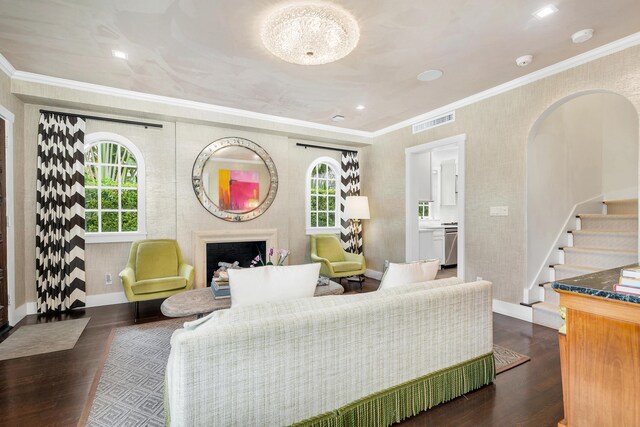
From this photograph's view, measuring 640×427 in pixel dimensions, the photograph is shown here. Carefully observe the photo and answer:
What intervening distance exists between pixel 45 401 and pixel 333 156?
16.8 feet

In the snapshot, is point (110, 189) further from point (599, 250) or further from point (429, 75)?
point (599, 250)

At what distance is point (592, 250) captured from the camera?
140 inches

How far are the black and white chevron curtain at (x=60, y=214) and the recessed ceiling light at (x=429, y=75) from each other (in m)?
4.28

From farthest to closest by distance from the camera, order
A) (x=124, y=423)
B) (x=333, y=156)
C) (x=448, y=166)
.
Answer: (x=448, y=166) < (x=333, y=156) < (x=124, y=423)

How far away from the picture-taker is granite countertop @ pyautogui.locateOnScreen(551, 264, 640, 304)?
1.36 m

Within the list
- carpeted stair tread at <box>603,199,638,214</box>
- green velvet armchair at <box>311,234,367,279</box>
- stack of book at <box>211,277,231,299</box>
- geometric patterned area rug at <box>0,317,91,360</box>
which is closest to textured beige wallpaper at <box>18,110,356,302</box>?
green velvet armchair at <box>311,234,367,279</box>

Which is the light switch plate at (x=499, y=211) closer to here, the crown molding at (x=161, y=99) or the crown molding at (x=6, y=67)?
the crown molding at (x=161, y=99)

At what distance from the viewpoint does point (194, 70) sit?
3.33m

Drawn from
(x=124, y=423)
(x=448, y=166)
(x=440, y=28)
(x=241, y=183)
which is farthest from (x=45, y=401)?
(x=448, y=166)

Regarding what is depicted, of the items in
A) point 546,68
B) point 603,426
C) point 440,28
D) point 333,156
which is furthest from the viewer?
point 333,156

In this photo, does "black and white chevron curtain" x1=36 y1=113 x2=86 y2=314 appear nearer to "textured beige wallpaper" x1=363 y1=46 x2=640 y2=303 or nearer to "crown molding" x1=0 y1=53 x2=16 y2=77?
"crown molding" x1=0 y1=53 x2=16 y2=77

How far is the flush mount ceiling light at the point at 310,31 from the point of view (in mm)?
2252

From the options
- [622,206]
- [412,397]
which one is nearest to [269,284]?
[412,397]

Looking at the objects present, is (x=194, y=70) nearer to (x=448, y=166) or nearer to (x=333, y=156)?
(x=333, y=156)
